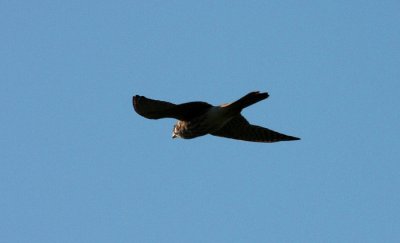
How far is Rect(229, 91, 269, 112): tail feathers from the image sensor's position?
1667 cm

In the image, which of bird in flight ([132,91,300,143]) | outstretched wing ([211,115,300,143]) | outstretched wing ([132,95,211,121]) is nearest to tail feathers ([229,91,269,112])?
bird in flight ([132,91,300,143])

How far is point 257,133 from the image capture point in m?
19.1

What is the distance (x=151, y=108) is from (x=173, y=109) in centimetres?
48

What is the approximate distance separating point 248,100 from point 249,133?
2.32m

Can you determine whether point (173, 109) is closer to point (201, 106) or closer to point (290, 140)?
point (201, 106)

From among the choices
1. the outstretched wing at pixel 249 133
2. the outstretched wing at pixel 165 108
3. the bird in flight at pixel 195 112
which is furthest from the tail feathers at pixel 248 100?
the outstretched wing at pixel 249 133

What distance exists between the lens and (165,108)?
1731cm

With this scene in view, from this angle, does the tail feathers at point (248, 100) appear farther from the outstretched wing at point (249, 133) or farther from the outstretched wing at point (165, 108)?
the outstretched wing at point (249, 133)

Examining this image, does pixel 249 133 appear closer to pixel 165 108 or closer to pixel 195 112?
pixel 195 112

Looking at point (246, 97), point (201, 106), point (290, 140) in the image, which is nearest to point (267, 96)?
point (246, 97)

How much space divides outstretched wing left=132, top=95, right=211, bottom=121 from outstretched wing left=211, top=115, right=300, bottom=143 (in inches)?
55.3

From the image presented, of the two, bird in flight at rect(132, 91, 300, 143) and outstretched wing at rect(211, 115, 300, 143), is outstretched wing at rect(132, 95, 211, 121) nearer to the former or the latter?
bird in flight at rect(132, 91, 300, 143)

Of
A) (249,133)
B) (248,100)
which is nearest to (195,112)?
(248,100)

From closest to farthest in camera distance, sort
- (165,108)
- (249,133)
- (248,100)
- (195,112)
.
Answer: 1. (248,100)
2. (165,108)
3. (195,112)
4. (249,133)
